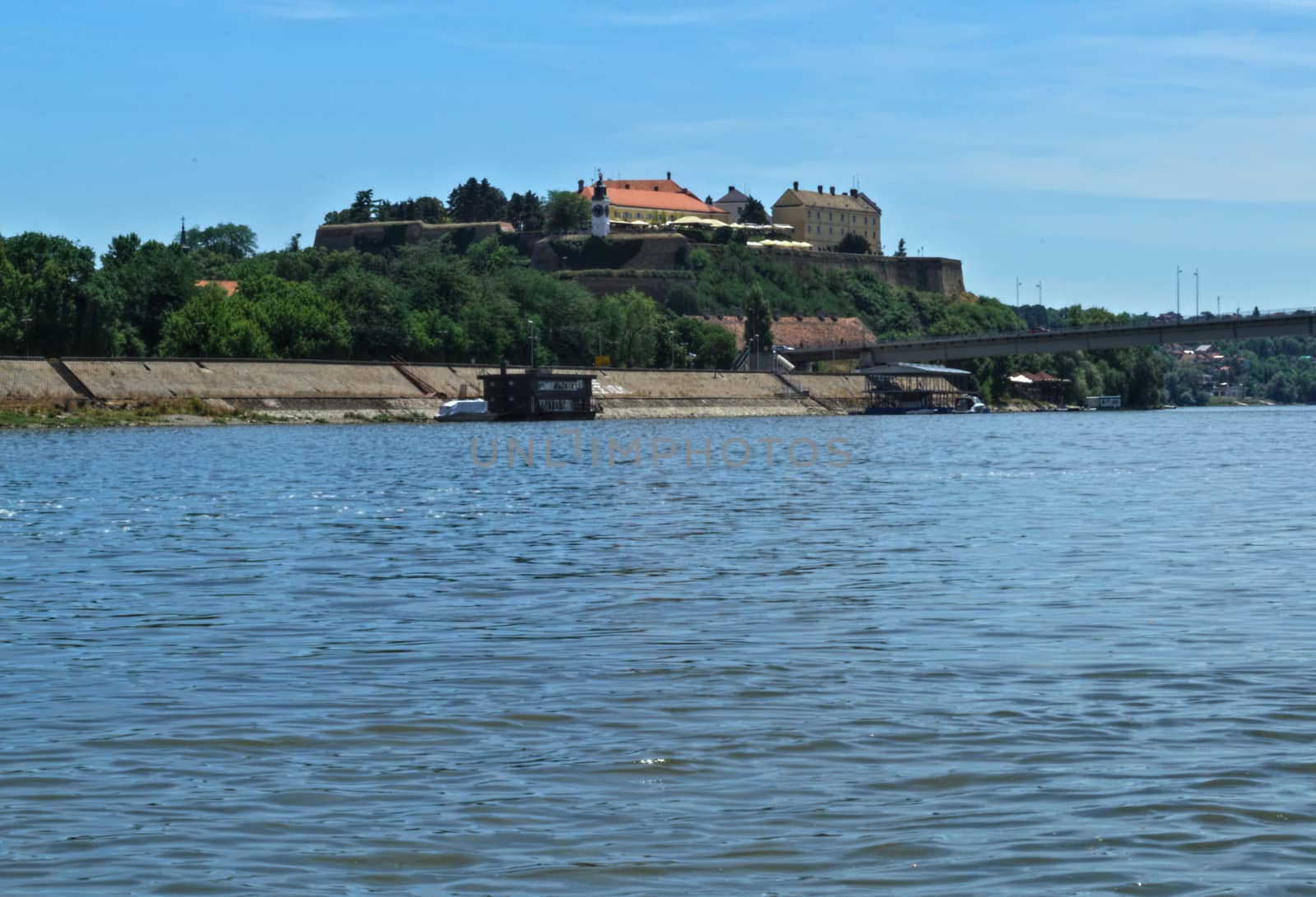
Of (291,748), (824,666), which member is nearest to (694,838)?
(291,748)

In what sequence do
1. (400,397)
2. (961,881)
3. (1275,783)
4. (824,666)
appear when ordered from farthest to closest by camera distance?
(400,397) < (824,666) < (1275,783) < (961,881)

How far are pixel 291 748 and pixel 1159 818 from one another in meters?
5.47

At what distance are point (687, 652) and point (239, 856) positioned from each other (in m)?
6.45

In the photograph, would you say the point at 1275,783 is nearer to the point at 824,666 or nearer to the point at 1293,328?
the point at 824,666

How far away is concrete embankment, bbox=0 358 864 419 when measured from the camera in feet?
302

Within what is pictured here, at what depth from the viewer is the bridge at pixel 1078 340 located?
137 metres

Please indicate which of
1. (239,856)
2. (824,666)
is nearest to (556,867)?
(239,856)

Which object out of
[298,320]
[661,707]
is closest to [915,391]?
[298,320]

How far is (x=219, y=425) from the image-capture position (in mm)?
92688

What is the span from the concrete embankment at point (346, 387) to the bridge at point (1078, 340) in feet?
45.0

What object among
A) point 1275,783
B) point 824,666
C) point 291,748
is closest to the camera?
point 1275,783

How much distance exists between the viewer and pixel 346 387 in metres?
110

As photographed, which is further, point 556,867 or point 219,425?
point 219,425

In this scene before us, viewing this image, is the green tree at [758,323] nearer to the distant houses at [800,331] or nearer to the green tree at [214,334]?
the distant houses at [800,331]
